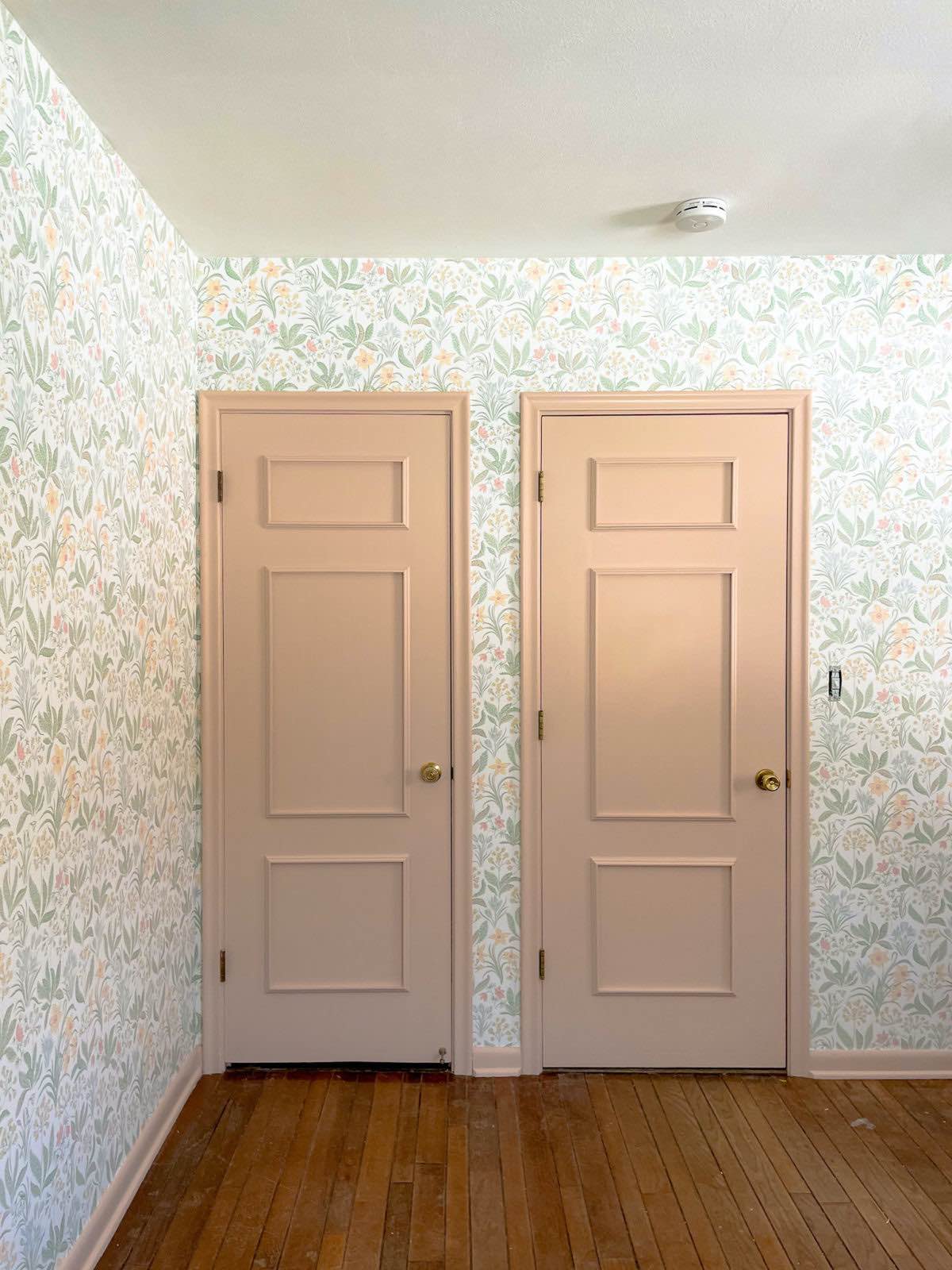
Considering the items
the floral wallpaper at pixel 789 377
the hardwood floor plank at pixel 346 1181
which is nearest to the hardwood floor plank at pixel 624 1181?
the hardwood floor plank at pixel 346 1181

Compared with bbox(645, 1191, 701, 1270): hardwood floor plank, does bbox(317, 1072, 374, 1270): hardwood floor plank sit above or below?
above

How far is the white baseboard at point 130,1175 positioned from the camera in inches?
76.9

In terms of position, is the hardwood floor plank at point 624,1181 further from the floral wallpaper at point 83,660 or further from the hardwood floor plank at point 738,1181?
the floral wallpaper at point 83,660

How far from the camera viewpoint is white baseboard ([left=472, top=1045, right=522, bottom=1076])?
9.18 ft

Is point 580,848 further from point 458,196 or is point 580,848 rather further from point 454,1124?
point 458,196

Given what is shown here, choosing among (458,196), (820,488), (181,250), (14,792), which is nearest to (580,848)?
(820,488)

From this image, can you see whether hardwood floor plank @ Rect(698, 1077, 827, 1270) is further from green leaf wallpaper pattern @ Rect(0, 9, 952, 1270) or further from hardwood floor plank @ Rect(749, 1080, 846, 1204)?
green leaf wallpaper pattern @ Rect(0, 9, 952, 1270)

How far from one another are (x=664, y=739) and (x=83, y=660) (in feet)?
5.56

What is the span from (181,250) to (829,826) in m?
2.61

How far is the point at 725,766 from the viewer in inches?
110

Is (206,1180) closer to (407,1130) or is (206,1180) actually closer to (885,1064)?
(407,1130)

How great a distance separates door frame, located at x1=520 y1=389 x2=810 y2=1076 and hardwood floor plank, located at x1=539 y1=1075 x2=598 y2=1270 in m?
0.16

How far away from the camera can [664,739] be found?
110 inches

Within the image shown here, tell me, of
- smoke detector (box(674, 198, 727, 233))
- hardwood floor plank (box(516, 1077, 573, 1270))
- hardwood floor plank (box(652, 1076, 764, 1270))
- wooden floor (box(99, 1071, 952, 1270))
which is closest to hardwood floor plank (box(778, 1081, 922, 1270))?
wooden floor (box(99, 1071, 952, 1270))
